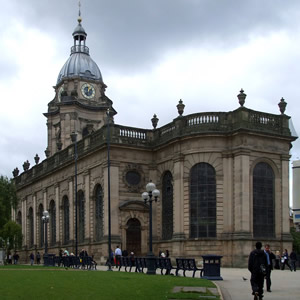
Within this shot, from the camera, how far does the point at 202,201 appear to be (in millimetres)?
40844

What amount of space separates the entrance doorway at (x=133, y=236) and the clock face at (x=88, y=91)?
26.3 metres

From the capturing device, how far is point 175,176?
4225cm

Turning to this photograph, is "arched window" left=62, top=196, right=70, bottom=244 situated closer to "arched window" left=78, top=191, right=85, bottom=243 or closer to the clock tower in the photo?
"arched window" left=78, top=191, right=85, bottom=243

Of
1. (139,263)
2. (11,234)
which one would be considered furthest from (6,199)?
(139,263)

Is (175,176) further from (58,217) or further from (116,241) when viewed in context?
(58,217)

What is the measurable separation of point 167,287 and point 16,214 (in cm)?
5517

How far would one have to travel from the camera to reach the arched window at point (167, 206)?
4388 cm

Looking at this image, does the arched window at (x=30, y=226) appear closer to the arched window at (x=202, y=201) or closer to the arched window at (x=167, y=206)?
the arched window at (x=167, y=206)

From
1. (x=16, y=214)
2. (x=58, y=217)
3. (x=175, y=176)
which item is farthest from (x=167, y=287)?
(x=16, y=214)

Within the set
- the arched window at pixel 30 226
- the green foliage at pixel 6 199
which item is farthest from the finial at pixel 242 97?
the arched window at pixel 30 226


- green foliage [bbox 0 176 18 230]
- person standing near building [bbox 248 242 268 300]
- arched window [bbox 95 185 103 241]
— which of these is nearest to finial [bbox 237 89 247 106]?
arched window [bbox 95 185 103 241]

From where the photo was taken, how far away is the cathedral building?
40031 millimetres

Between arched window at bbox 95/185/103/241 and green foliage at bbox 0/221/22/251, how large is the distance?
411 inches

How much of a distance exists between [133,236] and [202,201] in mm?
7375
